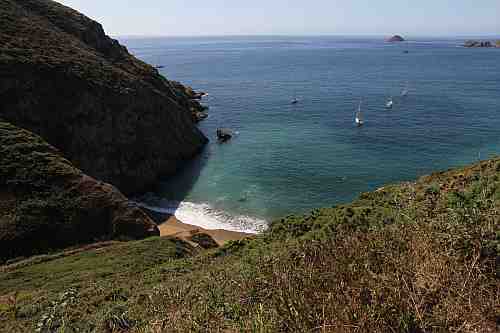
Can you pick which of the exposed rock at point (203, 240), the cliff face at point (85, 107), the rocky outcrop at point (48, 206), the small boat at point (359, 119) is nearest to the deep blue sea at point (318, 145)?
the small boat at point (359, 119)

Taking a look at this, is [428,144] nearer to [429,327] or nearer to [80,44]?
[429,327]

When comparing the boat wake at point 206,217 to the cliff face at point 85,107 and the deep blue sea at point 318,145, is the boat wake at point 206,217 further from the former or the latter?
the cliff face at point 85,107

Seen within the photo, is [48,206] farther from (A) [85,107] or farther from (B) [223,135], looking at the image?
(B) [223,135]

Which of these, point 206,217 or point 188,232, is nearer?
point 188,232

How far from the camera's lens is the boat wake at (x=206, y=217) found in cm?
3247

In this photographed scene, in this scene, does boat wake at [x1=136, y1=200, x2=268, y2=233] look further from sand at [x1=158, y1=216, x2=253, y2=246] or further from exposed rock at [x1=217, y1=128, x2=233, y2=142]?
exposed rock at [x1=217, y1=128, x2=233, y2=142]

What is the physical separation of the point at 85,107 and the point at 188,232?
21734mm

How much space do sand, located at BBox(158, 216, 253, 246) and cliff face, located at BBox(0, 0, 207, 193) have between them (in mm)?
9013

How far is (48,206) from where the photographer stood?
26047mm

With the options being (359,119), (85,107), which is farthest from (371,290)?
(359,119)

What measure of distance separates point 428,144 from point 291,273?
1946 inches

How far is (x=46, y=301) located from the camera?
47.2ft

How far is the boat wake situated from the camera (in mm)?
32469

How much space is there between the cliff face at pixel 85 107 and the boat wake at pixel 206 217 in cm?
542
